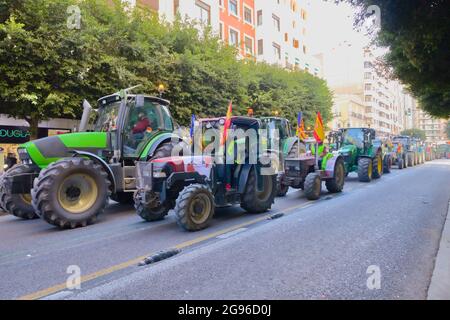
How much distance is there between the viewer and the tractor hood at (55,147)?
709 centimetres

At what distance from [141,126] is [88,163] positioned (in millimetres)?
2045

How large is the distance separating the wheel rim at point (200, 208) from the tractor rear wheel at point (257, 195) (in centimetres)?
142

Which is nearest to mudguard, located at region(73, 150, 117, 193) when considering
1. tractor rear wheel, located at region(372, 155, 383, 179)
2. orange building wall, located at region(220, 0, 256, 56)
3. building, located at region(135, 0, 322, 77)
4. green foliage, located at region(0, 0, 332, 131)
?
green foliage, located at region(0, 0, 332, 131)

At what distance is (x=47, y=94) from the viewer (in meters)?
11.3

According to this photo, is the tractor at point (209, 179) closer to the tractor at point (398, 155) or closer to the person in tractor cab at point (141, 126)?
the person in tractor cab at point (141, 126)

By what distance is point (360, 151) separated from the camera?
614 inches

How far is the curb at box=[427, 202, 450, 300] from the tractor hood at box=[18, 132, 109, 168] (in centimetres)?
663

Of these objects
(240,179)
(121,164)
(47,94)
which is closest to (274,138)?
(240,179)

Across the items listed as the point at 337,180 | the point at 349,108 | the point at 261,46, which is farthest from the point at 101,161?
the point at 349,108

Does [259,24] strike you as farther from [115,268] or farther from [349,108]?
[349,108]
